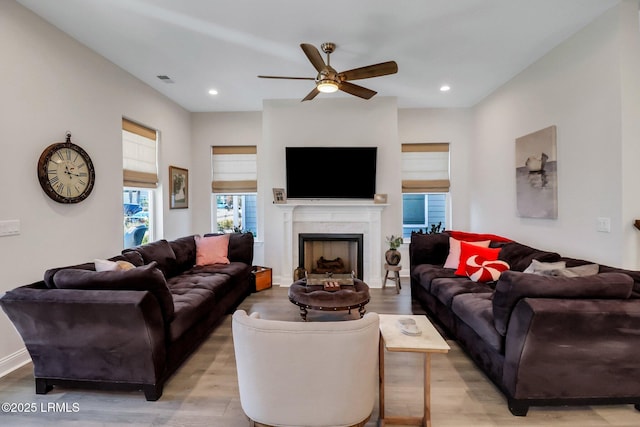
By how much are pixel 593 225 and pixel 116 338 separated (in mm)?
3995

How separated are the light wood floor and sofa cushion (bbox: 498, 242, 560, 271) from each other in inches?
46.8

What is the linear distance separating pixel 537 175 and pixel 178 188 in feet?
16.9

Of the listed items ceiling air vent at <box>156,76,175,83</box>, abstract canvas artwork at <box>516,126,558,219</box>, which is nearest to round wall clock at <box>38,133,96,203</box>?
ceiling air vent at <box>156,76,175,83</box>

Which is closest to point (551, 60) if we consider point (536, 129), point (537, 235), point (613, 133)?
point (536, 129)

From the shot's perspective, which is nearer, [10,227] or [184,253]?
[10,227]

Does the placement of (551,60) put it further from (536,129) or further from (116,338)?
(116,338)

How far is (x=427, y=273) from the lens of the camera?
376cm

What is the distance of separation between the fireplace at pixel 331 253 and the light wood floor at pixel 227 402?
247 centimetres

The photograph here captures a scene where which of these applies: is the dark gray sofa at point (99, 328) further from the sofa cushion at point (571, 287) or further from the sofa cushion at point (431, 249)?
the sofa cushion at point (431, 249)

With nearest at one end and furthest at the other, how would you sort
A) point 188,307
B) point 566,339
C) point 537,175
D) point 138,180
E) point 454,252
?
point 566,339
point 188,307
point 537,175
point 454,252
point 138,180

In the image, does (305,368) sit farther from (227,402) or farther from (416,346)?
(227,402)

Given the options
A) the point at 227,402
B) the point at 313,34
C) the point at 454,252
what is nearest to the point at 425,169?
the point at 454,252

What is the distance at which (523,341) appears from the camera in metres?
1.91

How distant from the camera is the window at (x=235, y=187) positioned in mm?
5762
